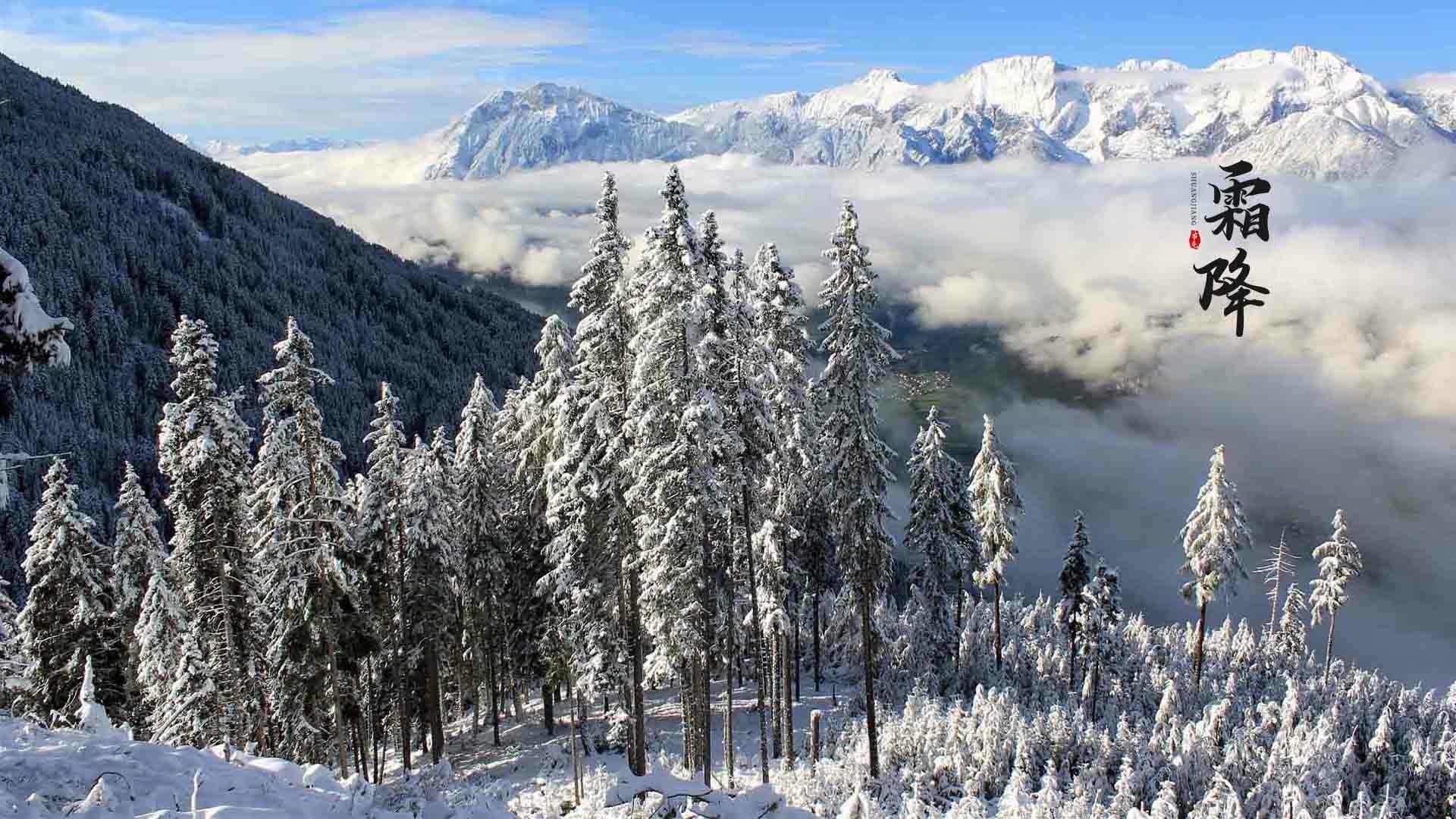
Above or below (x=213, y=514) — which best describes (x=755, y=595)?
below

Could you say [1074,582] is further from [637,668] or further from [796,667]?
[637,668]

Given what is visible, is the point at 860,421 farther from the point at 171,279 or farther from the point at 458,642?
the point at 171,279

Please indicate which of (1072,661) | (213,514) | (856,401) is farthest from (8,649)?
(1072,661)

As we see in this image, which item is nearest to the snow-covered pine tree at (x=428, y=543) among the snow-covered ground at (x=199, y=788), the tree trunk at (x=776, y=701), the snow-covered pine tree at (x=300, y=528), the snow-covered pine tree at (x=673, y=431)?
the snow-covered pine tree at (x=300, y=528)

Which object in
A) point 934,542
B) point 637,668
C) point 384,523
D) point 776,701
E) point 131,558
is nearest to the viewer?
point 637,668

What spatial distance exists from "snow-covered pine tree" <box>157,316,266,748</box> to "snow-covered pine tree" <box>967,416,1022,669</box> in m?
28.0

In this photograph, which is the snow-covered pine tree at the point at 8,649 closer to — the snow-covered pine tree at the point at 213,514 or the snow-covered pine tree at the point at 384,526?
the snow-covered pine tree at the point at 213,514

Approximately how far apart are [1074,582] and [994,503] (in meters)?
6.07

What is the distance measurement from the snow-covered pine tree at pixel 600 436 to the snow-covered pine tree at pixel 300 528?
19.0ft

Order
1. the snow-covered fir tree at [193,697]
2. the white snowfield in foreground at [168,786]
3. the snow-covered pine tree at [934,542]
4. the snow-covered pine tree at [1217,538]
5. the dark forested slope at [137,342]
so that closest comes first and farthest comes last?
the white snowfield in foreground at [168,786] → the snow-covered fir tree at [193,697] → the snow-covered pine tree at [1217,538] → the snow-covered pine tree at [934,542] → the dark forested slope at [137,342]

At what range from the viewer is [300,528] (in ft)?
71.6

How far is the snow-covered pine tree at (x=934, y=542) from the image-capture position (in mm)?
35062

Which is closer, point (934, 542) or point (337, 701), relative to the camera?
point (337, 701)

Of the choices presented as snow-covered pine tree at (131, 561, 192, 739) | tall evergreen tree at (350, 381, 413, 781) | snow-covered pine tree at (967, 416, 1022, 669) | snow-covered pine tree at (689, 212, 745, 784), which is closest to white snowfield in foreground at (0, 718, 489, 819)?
snow-covered pine tree at (689, 212, 745, 784)
